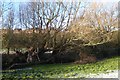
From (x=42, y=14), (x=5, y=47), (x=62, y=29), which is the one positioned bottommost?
(x=5, y=47)

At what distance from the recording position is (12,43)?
980 cm

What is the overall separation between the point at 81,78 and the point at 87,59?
4809 millimetres

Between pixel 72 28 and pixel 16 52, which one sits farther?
pixel 72 28

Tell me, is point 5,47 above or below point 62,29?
below

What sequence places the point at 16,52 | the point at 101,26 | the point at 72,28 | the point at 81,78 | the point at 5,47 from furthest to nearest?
the point at 101,26 < the point at 72,28 < the point at 16,52 < the point at 5,47 < the point at 81,78

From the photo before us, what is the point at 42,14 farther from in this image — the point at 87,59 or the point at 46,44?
the point at 87,59

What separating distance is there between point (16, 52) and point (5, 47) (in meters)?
0.77

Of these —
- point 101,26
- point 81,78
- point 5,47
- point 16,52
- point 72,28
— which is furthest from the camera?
point 101,26

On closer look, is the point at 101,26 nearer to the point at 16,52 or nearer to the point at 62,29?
the point at 62,29

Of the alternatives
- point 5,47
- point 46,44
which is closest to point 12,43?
point 5,47

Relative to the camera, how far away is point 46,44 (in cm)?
1098

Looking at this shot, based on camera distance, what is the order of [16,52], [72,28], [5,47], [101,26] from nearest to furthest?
[5,47]
[16,52]
[72,28]
[101,26]

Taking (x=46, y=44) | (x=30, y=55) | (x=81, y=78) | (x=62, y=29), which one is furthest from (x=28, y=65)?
(x=81, y=78)

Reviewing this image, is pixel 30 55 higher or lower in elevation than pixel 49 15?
lower
